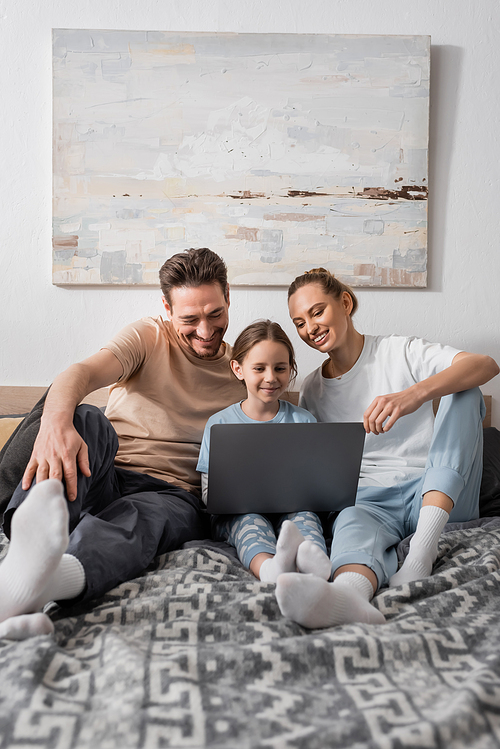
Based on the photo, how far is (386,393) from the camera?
1427mm

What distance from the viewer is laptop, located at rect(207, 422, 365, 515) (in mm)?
1054

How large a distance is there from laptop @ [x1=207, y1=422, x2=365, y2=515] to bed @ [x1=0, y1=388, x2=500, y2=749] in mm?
254

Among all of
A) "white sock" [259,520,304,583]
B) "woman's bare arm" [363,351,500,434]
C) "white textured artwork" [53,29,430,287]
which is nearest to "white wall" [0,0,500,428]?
"white textured artwork" [53,29,430,287]

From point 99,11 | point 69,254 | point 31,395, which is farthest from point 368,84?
point 31,395

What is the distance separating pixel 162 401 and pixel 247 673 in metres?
0.87

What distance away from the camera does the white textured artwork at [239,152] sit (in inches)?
70.3

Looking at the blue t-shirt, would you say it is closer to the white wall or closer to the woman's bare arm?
the woman's bare arm

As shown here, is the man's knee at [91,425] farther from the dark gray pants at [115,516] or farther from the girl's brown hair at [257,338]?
the girl's brown hair at [257,338]

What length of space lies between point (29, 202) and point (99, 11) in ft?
2.24

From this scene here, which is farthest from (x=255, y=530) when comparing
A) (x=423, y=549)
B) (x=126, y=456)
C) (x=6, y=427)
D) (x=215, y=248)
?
(x=215, y=248)

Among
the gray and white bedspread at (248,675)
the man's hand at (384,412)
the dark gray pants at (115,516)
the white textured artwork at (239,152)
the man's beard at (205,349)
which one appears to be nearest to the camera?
the gray and white bedspread at (248,675)

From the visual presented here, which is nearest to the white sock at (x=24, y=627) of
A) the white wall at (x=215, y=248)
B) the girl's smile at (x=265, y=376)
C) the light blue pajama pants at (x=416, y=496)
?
the light blue pajama pants at (x=416, y=496)

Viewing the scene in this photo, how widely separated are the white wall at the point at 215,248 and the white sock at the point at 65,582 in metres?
1.14

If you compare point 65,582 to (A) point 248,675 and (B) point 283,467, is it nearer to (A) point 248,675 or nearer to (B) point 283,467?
(A) point 248,675
